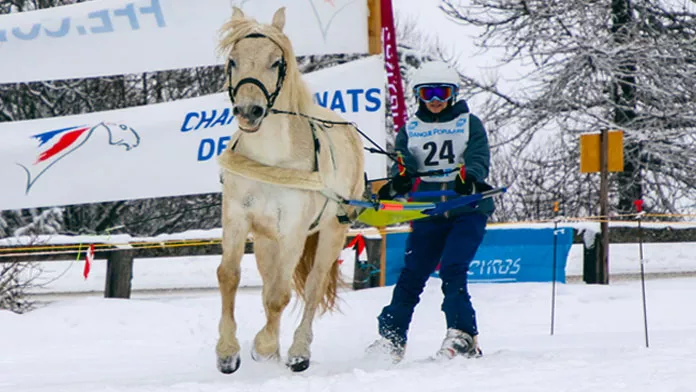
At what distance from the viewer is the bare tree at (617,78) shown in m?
16.8

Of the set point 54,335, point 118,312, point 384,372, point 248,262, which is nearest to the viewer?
point 384,372

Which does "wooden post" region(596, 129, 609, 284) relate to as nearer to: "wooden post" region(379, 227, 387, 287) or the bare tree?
"wooden post" region(379, 227, 387, 287)

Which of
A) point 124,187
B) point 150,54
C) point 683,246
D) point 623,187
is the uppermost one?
point 150,54

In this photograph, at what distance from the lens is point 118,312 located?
8.15 meters

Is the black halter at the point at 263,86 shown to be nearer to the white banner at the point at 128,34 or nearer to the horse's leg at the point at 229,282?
the horse's leg at the point at 229,282

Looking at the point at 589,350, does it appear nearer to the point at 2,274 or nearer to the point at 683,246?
the point at 2,274

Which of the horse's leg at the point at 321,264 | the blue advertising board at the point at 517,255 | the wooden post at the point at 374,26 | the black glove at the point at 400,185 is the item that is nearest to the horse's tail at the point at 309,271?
the horse's leg at the point at 321,264

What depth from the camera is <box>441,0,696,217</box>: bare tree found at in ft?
55.1

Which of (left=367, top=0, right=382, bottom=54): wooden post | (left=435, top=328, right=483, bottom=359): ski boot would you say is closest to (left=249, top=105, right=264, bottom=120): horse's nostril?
(left=435, top=328, right=483, bottom=359): ski boot

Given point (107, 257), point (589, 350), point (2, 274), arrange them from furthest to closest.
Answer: point (107, 257) → point (2, 274) → point (589, 350)

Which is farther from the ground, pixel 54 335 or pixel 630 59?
pixel 630 59

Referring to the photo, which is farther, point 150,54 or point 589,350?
point 150,54

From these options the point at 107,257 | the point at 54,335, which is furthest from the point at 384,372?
Answer: the point at 107,257

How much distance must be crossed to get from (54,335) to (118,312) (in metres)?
0.90
